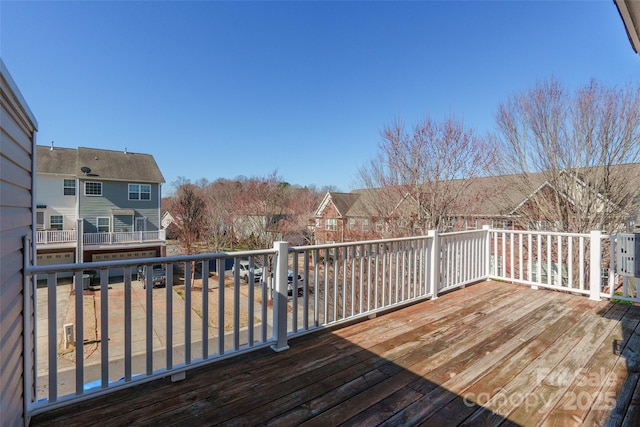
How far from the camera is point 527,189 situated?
9.12m

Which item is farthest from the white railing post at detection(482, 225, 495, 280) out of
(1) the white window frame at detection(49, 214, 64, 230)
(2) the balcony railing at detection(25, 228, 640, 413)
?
(1) the white window frame at detection(49, 214, 64, 230)

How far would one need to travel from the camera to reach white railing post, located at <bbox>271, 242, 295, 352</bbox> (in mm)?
2430

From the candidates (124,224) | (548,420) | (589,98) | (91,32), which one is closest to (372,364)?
(548,420)

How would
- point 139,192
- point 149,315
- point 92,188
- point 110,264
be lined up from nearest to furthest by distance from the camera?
point 110,264 < point 149,315 < point 92,188 < point 139,192

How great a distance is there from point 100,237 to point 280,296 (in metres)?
16.5

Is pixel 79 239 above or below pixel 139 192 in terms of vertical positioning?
below

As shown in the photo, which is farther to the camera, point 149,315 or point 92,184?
point 92,184

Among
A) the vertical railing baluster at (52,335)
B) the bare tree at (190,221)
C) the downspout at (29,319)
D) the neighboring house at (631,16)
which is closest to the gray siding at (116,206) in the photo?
the bare tree at (190,221)

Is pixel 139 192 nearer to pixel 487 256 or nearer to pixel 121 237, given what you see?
pixel 121 237

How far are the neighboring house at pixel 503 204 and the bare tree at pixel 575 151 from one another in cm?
3

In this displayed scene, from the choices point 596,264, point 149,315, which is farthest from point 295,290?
point 596,264

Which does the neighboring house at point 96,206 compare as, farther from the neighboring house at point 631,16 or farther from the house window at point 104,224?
the neighboring house at point 631,16

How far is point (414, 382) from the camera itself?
196cm

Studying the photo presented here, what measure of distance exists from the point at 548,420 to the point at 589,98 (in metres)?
9.60
